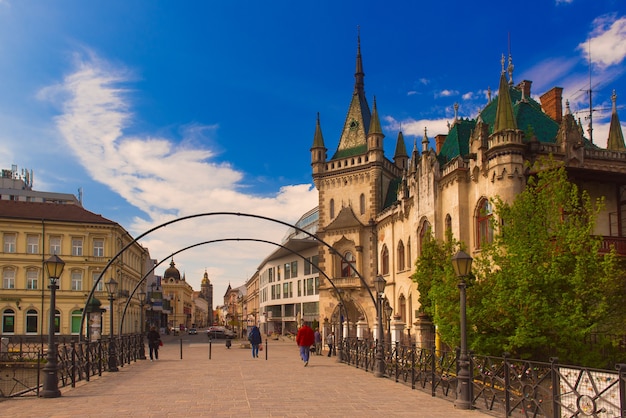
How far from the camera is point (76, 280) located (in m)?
56.7

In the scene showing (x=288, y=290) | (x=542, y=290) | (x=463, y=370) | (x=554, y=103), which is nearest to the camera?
(x=463, y=370)

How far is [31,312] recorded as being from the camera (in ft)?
181

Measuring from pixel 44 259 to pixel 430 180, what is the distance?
38340 mm

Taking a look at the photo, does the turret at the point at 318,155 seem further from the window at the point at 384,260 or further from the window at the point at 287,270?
the window at the point at 287,270

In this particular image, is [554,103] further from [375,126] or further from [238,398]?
[238,398]

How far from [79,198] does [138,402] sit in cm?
7730

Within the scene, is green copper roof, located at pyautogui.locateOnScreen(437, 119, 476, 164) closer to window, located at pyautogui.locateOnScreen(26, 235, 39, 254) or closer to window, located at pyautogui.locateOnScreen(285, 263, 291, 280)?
window, located at pyautogui.locateOnScreen(26, 235, 39, 254)

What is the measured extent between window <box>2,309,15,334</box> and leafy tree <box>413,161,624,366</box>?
45304 mm

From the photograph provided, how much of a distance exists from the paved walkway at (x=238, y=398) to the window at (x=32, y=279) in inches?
1483

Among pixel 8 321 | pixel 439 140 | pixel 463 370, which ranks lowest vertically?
pixel 8 321

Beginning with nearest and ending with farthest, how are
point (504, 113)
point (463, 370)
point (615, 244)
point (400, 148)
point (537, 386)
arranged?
point (537, 386)
point (463, 370)
point (615, 244)
point (504, 113)
point (400, 148)

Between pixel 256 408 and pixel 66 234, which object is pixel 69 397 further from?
pixel 66 234

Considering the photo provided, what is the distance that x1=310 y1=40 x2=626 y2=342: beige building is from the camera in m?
25.8

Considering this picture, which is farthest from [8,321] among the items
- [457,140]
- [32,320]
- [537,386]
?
[537,386]
